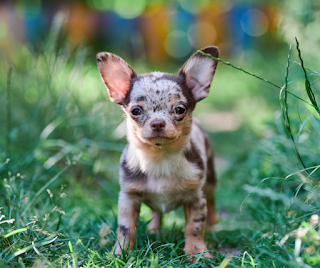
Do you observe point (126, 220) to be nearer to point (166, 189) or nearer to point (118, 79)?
point (166, 189)

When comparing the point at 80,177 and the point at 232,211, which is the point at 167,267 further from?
the point at 80,177

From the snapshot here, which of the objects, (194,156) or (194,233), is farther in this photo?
(194,156)

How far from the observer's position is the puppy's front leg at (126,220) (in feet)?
7.71

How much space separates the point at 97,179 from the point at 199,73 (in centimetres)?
198

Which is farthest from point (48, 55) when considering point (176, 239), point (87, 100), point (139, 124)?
point (176, 239)

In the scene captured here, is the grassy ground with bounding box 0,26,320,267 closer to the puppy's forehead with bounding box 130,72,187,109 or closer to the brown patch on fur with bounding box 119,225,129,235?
the brown patch on fur with bounding box 119,225,129,235

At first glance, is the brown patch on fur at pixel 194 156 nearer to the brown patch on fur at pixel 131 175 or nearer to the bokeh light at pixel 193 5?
the brown patch on fur at pixel 131 175

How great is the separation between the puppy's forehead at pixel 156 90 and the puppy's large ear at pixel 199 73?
4.6 inches

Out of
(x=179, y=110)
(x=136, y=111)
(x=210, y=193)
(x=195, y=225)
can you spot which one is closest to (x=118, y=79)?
(x=136, y=111)

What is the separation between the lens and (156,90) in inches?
91.7

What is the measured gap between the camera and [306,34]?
197 inches

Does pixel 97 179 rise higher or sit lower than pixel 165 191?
lower

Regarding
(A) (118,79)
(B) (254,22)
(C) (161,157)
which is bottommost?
(C) (161,157)

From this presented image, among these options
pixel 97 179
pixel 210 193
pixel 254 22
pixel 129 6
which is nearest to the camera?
pixel 210 193
